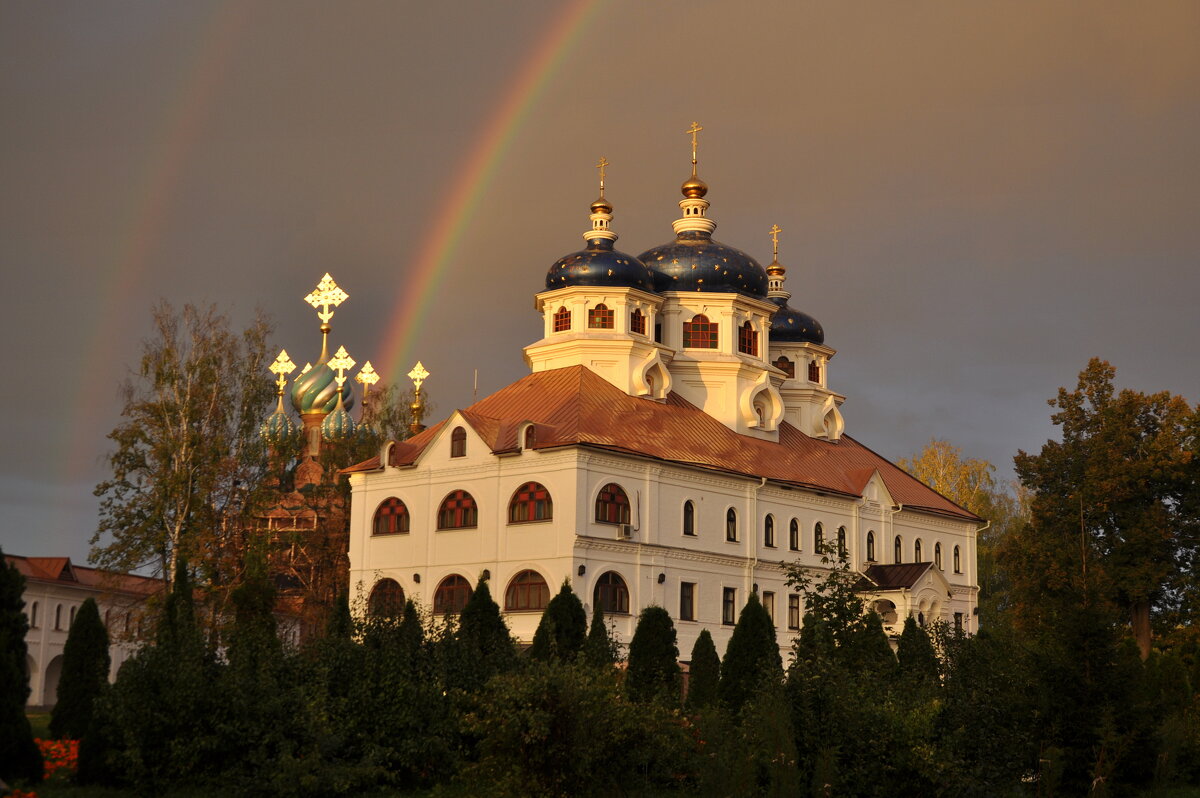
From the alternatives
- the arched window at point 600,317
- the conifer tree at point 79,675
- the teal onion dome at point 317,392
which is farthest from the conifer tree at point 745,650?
the teal onion dome at point 317,392

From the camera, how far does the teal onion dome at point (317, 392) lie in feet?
240

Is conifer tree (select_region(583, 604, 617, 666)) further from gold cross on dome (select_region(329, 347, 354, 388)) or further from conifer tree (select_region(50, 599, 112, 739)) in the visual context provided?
gold cross on dome (select_region(329, 347, 354, 388))

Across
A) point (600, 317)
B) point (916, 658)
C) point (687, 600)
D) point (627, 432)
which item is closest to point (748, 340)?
point (600, 317)

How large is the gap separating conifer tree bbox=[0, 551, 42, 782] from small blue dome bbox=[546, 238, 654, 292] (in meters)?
36.1

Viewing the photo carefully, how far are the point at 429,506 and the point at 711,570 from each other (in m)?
9.66

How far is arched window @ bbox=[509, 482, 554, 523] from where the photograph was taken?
4822 centimetres

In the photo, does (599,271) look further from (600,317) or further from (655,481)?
(655,481)

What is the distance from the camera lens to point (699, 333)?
58781 millimetres

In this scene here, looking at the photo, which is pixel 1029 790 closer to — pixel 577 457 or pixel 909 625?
pixel 909 625

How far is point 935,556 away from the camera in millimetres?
62906

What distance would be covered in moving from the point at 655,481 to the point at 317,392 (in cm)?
2776

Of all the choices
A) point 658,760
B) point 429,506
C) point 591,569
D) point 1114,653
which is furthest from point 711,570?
point 658,760

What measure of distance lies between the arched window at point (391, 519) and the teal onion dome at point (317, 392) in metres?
21.9

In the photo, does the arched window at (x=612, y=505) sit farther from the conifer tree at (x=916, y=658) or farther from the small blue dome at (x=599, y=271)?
the conifer tree at (x=916, y=658)
